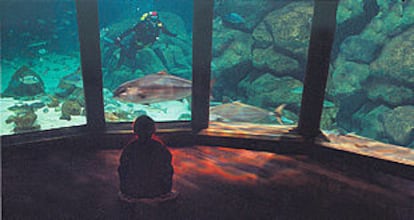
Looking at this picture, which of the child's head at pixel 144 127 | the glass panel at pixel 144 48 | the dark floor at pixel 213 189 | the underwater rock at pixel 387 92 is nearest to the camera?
the child's head at pixel 144 127

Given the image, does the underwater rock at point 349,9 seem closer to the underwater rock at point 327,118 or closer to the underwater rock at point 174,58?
the underwater rock at point 327,118

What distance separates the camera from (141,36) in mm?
12945

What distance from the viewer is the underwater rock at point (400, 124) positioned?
1045 cm

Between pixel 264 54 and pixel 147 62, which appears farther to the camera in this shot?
pixel 147 62

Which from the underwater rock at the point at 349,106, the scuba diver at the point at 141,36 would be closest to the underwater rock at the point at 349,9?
the underwater rock at the point at 349,106

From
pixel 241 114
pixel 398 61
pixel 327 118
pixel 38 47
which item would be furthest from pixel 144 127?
pixel 38 47

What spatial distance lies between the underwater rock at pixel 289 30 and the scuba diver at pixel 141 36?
5.06 meters

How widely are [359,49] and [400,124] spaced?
13.0 feet

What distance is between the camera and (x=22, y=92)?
34.7ft

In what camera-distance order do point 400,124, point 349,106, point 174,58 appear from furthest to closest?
1. point 174,58
2. point 349,106
3. point 400,124

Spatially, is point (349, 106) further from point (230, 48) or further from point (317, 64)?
point (317, 64)

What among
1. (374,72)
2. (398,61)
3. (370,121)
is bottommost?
(370,121)

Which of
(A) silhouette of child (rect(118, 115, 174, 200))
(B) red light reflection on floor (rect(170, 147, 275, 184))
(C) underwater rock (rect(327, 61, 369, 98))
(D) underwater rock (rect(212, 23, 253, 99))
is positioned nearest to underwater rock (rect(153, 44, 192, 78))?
(D) underwater rock (rect(212, 23, 253, 99))

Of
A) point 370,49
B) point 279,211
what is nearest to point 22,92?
point 279,211
